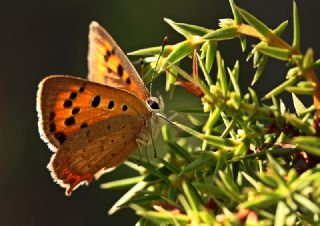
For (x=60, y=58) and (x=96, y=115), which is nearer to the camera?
(x=96, y=115)

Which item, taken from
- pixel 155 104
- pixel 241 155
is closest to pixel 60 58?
pixel 155 104

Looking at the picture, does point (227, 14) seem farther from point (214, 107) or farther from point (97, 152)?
point (214, 107)

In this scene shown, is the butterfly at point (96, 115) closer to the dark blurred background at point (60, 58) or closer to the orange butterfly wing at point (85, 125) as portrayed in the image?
the orange butterfly wing at point (85, 125)

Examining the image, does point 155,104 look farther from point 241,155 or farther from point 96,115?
point 241,155

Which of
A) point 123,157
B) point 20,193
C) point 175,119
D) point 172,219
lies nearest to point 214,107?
point 172,219

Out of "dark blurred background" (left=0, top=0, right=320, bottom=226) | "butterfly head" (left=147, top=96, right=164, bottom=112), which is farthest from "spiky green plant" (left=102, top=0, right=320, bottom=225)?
"dark blurred background" (left=0, top=0, right=320, bottom=226)

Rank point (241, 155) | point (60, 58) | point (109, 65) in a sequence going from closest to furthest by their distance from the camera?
point (241, 155) < point (109, 65) < point (60, 58)
